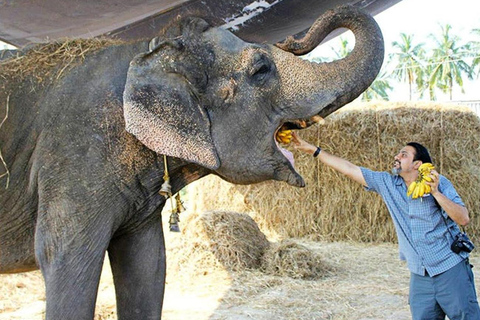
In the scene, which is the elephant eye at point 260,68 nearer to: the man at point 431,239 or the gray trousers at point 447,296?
the man at point 431,239

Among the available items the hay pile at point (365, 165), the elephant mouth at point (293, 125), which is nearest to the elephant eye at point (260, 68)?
the elephant mouth at point (293, 125)

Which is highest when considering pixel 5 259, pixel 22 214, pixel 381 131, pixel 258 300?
pixel 381 131

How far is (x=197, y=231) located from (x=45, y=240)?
582 centimetres

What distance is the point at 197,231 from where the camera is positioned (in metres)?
8.17

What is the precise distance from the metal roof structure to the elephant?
1731 mm

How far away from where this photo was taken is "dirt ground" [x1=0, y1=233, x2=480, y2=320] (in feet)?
19.0

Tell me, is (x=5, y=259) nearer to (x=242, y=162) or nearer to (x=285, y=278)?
(x=242, y=162)

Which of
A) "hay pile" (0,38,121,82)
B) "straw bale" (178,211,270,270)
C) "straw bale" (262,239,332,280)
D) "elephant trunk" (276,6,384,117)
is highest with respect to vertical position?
"hay pile" (0,38,121,82)

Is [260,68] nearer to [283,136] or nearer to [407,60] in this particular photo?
[283,136]

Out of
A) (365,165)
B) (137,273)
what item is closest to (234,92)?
(137,273)

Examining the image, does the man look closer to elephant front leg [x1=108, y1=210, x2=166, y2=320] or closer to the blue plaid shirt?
the blue plaid shirt

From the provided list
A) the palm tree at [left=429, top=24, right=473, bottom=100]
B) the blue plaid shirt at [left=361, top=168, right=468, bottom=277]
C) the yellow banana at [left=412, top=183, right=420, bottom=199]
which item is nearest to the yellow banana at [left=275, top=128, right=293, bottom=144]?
the yellow banana at [left=412, top=183, right=420, bottom=199]

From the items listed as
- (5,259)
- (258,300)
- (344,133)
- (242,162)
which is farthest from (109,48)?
(344,133)

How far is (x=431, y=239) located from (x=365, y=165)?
6642mm
